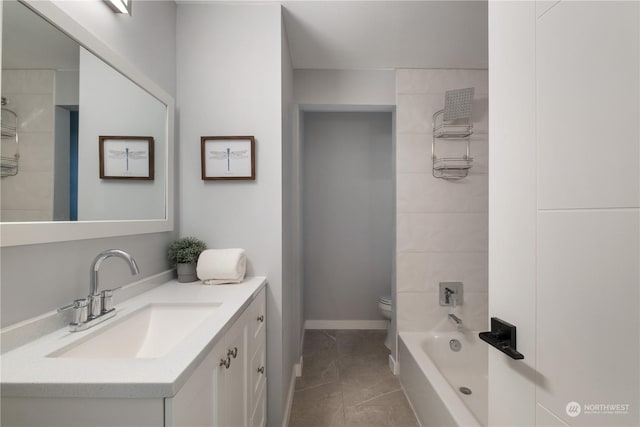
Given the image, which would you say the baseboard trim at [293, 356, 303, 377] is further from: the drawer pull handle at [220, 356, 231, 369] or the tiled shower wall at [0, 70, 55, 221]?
the tiled shower wall at [0, 70, 55, 221]

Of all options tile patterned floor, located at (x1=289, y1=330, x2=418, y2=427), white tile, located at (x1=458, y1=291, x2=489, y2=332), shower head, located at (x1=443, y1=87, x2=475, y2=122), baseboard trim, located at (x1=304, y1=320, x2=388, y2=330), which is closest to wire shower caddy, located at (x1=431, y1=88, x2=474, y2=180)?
shower head, located at (x1=443, y1=87, x2=475, y2=122)

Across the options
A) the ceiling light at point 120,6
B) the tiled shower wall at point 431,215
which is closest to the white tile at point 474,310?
the tiled shower wall at point 431,215

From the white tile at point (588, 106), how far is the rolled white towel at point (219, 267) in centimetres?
136

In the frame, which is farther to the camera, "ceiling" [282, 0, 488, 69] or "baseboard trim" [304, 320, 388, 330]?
"baseboard trim" [304, 320, 388, 330]

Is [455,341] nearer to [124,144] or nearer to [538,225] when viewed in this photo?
[538,225]

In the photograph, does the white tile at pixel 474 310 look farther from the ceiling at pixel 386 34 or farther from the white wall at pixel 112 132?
the white wall at pixel 112 132

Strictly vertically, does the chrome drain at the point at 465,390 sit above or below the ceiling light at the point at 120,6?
below

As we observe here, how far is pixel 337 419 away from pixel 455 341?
3.77ft

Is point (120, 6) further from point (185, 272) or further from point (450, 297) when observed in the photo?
point (450, 297)

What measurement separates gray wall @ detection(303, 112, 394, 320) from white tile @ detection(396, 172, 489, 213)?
0.90 m

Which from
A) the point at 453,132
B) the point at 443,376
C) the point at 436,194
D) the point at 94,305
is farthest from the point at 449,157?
the point at 94,305

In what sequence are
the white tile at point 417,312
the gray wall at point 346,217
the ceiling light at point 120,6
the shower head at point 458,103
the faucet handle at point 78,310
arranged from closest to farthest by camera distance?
the faucet handle at point 78,310 < the ceiling light at point 120,6 < the shower head at point 458,103 < the white tile at point 417,312 < the gray wall at point 346,217

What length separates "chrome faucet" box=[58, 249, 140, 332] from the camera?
37.3 inches

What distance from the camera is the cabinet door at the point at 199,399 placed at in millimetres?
666
